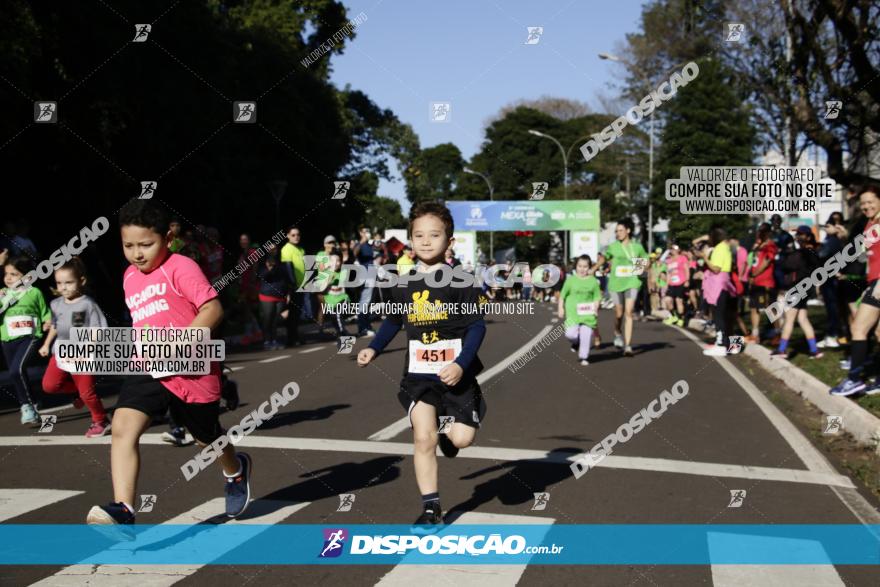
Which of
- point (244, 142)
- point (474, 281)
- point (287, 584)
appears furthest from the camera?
point (244, 142)

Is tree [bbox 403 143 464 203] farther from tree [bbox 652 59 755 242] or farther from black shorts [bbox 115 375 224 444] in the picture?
black shorts [bbox 115 375 224 444]

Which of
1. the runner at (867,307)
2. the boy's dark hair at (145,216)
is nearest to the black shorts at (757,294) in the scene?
the runner at (867,307)

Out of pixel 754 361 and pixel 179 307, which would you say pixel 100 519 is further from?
pixel 754 361

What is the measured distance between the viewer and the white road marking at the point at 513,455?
6766 millimetres

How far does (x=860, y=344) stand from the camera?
9.65 m

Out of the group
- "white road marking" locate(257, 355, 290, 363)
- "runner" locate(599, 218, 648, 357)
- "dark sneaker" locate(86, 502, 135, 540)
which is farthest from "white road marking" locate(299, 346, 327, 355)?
"dark sneaker" locate(86, 502, 135, 540)

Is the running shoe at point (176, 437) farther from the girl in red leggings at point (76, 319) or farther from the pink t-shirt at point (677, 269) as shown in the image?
the pink t-shirt at point (677, 269)

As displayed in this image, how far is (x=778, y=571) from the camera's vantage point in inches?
181

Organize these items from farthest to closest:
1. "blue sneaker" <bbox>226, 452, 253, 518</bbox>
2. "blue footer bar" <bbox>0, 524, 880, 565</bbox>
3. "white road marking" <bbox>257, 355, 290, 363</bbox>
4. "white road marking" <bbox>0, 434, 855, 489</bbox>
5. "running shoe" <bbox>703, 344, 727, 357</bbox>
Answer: "running shoe" <bbox>703, 344, 727, 357</bbox>, "white road marking" <bbox>257, 355, 290, 363</bbox>, "white road marking" <bbox>0, 434, 855, 489</bbox>, "blue sneaker" <bbox>226, 452, 253, 518</bbox>, "blue footer bar" <bbox>0, 524, 880, 565</bbox>

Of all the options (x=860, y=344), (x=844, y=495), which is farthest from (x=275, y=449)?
(x=860, y=344)

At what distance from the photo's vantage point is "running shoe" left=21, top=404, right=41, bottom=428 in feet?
30.2

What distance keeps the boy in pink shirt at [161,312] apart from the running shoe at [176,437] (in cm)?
272

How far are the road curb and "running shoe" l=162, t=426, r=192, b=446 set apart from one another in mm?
5679

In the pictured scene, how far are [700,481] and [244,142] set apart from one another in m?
23.2
